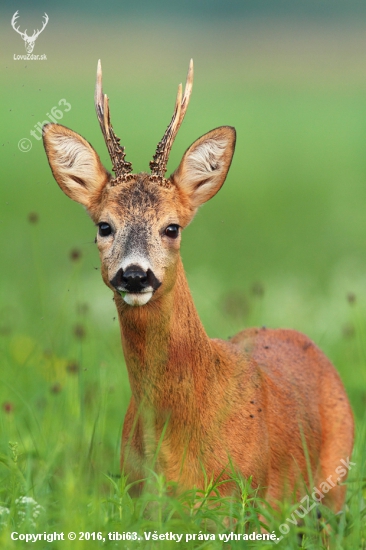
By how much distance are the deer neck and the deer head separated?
12 cm

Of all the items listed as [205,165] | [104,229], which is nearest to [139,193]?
[104,229]

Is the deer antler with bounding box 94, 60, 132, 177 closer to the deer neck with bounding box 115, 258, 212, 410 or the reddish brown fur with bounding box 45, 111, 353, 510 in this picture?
the reddish brown fur with bounding box 45, 111, 353, 510

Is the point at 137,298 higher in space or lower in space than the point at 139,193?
lower

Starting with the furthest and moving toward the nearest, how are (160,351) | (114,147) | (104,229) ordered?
(114,147) → (104,229) → (160,351)

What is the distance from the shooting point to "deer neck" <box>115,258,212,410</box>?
5.71 meters

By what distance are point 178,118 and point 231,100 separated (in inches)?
1186

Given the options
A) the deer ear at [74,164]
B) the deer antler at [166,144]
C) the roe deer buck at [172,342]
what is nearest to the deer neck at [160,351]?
the roe deer buck at [172,342]

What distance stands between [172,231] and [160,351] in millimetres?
668

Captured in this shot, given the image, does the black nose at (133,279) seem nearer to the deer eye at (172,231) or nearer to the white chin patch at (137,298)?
the white chin patch at (137,298)

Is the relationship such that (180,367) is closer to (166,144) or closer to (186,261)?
(166,144)

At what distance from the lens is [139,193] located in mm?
5879

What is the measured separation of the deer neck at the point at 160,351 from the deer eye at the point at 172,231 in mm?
252

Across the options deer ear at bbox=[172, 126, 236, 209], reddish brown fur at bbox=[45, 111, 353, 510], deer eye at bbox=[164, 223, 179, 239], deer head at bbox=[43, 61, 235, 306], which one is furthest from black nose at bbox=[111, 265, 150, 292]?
deer ear at bbox=[172, 126, 236, 209]

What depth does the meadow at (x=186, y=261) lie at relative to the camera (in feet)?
17.0
